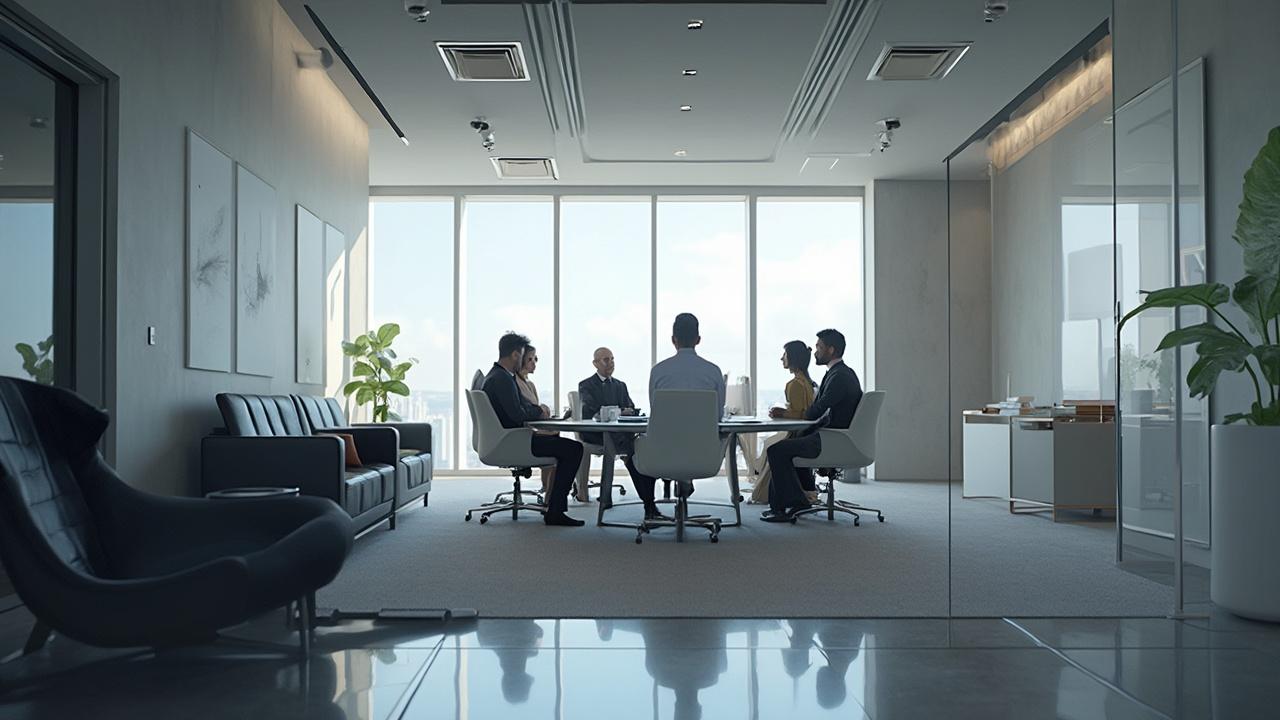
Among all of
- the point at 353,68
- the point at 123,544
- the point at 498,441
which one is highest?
the point at 353,68

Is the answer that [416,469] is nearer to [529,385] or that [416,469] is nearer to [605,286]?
[529,385]

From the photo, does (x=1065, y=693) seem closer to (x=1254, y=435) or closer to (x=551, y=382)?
(x=1254, y=435)

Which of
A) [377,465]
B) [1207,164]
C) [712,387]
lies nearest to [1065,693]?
[1207,164]

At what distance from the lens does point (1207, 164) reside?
5305 millimetres

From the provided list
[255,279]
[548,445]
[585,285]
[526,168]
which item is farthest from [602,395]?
[585,285]

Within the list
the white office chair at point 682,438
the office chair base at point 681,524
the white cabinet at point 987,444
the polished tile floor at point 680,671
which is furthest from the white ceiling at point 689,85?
the polished tile floor at point 680,671

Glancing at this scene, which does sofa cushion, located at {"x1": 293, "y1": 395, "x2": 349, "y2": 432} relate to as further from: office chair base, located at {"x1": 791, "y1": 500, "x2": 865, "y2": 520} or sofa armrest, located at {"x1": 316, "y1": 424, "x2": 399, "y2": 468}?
office chair base, located at {"x1": 791, "y1": 500, "x2": 865, "y2": 520}

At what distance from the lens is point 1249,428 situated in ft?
13.6

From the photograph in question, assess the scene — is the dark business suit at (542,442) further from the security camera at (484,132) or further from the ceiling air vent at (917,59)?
the ceiling air vent at (917,59)

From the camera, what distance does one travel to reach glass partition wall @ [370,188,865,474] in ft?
40.1

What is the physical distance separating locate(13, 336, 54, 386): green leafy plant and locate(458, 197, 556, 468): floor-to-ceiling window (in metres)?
7.61

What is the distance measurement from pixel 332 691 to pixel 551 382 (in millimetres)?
9124

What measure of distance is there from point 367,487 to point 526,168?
5.68 m

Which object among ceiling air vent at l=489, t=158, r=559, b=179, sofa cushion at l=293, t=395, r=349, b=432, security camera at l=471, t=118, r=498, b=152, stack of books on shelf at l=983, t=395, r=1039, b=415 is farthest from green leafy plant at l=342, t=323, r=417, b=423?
stack of books on shelf at l=983, t=395, r=1039, b=415
